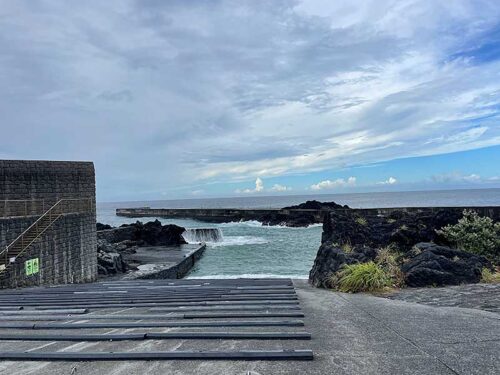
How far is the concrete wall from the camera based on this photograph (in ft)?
39.0

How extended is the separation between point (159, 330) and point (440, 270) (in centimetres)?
618

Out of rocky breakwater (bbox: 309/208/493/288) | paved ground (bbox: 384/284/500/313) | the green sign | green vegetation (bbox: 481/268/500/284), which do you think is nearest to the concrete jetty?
the green sign

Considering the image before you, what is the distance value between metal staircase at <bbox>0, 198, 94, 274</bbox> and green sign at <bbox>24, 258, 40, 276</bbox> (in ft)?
1.34

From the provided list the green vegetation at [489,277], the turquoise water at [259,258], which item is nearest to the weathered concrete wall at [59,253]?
the turquoise water at [259,258]

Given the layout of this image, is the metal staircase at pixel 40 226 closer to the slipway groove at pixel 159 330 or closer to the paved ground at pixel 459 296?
the slipway groove at pixel 159 330

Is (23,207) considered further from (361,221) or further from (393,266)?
(393,266)

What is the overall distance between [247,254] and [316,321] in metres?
23.5

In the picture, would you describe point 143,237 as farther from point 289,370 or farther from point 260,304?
point 289,370

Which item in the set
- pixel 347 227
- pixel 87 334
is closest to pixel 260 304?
pixel 87 334

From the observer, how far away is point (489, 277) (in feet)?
26.2

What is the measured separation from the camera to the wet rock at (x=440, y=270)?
7.82 metres

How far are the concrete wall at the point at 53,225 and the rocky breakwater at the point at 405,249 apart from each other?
8.38m

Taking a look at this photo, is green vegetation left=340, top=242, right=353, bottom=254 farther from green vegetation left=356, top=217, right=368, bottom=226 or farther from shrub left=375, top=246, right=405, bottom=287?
green vegetation left=356, top=217, right=368, bottom=226

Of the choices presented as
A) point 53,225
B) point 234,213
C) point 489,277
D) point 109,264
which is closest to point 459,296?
point 489,277
